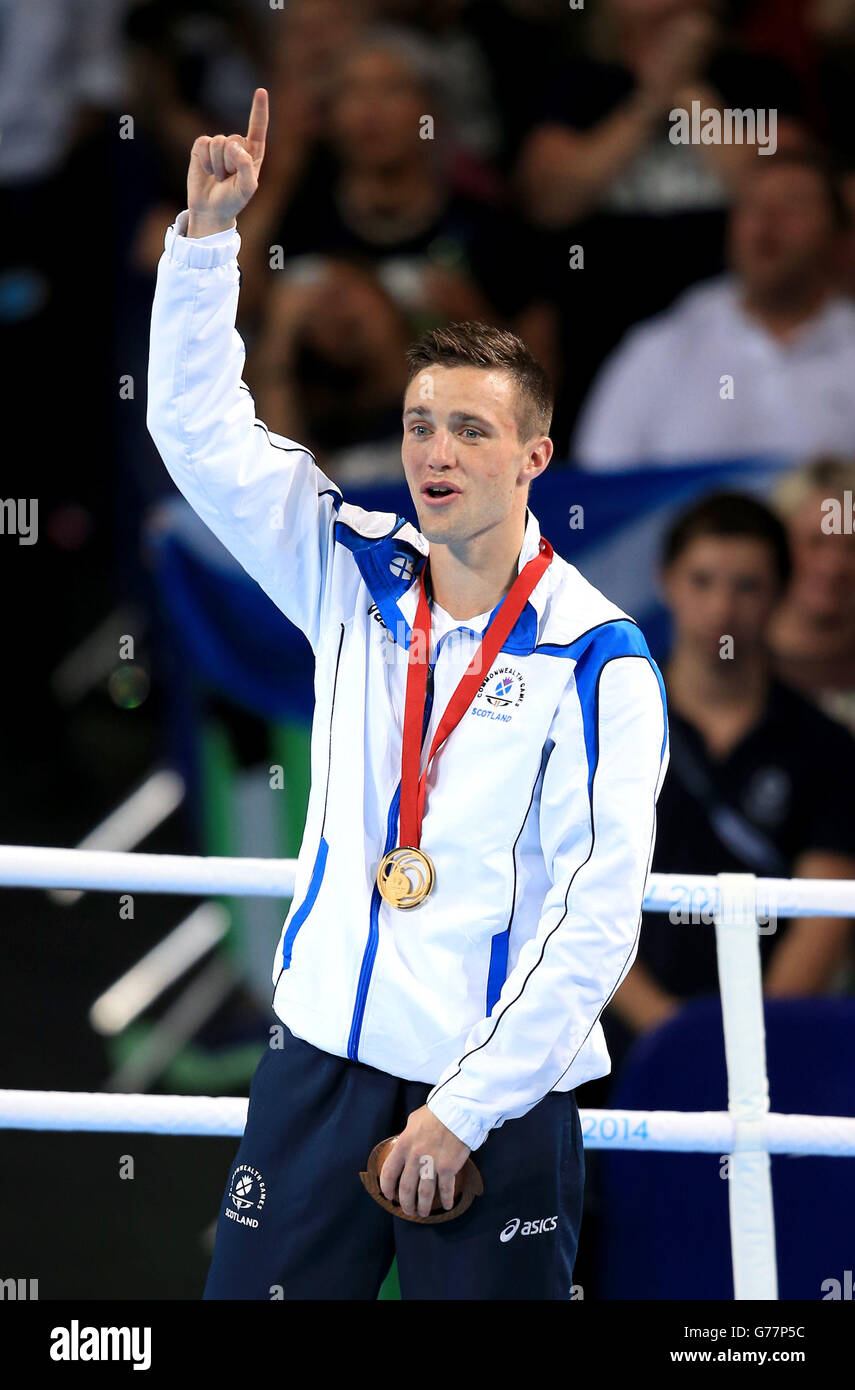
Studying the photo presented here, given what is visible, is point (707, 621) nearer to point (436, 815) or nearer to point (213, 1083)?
point (213, 1083)

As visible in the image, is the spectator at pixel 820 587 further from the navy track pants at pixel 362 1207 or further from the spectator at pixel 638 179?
the navy track pants at pixel 362 1207

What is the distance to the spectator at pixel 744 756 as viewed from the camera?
3373mm

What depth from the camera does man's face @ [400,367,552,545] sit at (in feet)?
5.39

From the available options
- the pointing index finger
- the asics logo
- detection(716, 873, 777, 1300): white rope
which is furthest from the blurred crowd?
the pointing index finger

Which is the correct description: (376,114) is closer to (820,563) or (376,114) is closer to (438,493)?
(820,563)

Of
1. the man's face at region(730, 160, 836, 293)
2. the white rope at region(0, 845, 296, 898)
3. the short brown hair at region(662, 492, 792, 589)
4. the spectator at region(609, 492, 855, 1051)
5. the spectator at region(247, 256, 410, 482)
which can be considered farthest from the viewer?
the spectator at region(247, 256, 410, 482)

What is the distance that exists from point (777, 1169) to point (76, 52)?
13.8ft

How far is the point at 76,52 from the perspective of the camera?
5.15 m

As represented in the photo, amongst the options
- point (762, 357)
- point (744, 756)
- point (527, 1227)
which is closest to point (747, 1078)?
point (527, 1227)

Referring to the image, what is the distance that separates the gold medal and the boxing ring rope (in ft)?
1.30

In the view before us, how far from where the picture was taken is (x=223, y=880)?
78.5 inches

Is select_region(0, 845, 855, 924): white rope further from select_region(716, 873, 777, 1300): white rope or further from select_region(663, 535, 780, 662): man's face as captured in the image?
select_region(663, 535, 780, 662): man's face

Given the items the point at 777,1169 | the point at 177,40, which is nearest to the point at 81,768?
the point at 177,40

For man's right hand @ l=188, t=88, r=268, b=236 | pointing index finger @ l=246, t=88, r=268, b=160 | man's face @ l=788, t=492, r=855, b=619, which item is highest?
man's face @ l=788, t=492, r=855, b=619
